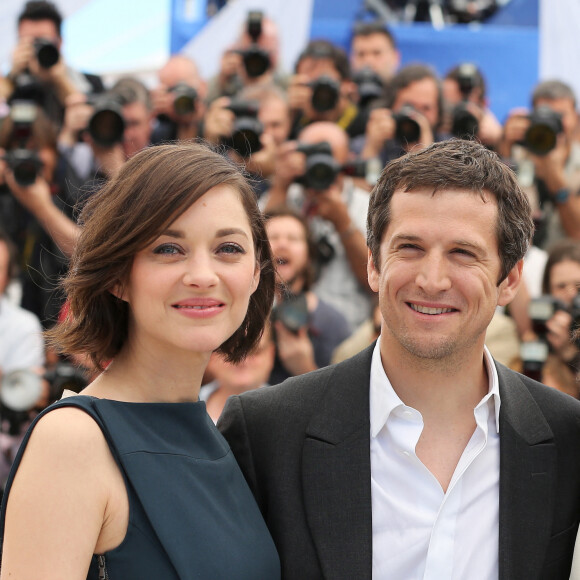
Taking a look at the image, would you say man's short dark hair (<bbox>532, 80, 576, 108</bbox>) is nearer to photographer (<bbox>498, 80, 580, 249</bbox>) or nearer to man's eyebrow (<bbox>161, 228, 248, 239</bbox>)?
photographer (<bbox>498, 80, 580, 249</bbox>)

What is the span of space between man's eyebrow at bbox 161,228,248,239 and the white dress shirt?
0.49m

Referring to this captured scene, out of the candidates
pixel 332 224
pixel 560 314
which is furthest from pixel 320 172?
pixel 560 314

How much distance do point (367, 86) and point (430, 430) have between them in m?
3.33

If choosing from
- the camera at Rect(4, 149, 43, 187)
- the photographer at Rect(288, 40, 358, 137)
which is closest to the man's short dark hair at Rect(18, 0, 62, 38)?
the camera at Rect(4, 149, 43, 187)

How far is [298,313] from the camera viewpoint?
4086 millimetres

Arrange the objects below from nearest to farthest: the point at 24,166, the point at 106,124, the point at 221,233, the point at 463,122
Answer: the point at 221,233
the point at 24,166
the point at 106,124
the point at 463,122

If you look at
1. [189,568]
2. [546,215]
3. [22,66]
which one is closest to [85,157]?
[22,66]

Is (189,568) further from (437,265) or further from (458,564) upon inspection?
(437,265)

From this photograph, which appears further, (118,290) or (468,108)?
(468,108)

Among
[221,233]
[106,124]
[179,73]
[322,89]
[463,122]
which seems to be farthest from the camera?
[179,73]

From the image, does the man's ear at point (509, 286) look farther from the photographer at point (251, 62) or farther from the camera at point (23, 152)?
the photographer at point (251, 62)

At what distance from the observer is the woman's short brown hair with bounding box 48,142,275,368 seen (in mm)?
2080

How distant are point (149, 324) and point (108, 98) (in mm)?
2790

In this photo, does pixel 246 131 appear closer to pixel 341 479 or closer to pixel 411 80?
pixel 411 80
